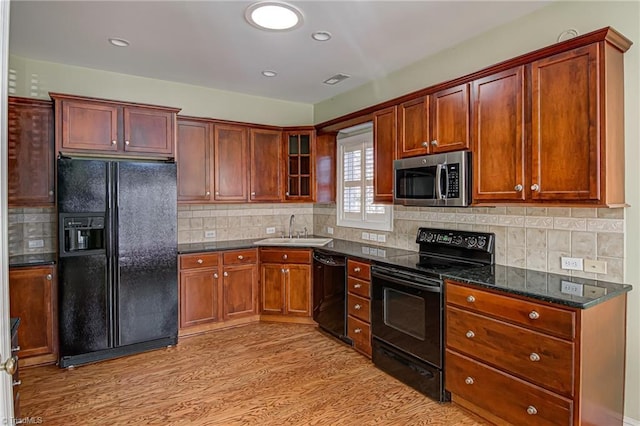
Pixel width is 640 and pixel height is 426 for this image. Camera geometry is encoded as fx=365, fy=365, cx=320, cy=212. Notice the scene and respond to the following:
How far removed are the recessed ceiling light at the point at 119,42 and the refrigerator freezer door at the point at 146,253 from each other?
1.04 m

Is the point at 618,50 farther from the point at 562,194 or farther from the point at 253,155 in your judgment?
the point at 253,155

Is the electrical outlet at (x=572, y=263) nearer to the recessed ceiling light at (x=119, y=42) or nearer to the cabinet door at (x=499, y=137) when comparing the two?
the cabinet door at (x=499, y=137)

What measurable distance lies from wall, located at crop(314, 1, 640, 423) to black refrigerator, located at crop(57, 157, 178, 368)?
9.87ft

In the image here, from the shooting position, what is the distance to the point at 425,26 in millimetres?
2871

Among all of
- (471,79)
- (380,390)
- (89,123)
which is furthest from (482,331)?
(89,123)

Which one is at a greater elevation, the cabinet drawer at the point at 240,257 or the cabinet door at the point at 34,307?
the cabinet drawer at the point at 240,257

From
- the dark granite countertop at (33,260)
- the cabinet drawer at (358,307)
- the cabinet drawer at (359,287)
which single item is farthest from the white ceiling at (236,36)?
the cabinet drawer at (358,307)

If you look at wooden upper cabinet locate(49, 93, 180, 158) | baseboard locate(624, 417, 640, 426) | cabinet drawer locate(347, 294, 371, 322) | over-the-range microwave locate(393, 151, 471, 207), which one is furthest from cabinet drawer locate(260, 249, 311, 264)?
baseboard locate(624, 417, 640, 426)

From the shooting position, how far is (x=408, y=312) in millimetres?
2910

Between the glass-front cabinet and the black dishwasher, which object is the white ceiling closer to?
the glass-front cabinet

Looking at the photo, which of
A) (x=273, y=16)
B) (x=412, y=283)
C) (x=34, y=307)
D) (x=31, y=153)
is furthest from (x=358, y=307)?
(x=31, y=153)

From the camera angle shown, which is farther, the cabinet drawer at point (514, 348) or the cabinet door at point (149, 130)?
the cabinet door at point (149, 130)

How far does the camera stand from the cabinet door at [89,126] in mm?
3301

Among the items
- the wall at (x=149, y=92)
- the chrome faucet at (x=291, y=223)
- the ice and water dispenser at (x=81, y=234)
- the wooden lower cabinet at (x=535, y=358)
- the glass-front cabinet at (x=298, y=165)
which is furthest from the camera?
the chrome faucet at (x=291, y=223)
